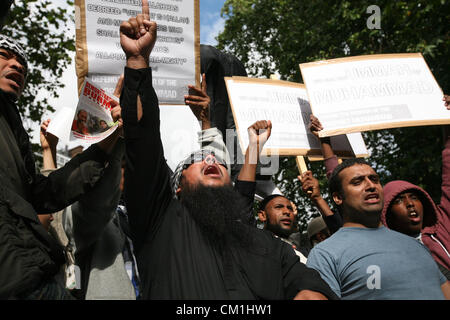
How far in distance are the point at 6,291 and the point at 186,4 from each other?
92.3 inches

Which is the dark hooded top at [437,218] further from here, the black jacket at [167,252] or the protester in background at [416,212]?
the black jacket at [167,252]

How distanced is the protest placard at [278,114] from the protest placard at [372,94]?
0.27 metres

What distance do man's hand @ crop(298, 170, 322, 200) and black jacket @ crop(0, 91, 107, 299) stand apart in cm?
202

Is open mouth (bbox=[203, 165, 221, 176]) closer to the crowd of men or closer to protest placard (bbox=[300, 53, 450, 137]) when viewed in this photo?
the crowd of men

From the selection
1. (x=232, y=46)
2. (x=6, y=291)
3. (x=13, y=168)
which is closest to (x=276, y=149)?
(x=13, y=168)

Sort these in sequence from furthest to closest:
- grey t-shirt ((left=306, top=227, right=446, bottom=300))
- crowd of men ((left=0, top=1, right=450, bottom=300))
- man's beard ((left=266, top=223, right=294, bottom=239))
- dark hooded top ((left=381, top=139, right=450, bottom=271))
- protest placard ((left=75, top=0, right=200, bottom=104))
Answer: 1. man's beard ((left=266, top=223, right=294, bottom=239))
2. dark hooded top ((left=381, top=139, right=450, bottom=271))
3. protest placard ((left=75, top=0, right=200, bottom=104))
4. grey t-shirt ((left=306, top=227, right=446, bottom=300))
5. crowd of men ((left=0, top=1, right=450, bottom=300))

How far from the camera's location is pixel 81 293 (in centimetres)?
232

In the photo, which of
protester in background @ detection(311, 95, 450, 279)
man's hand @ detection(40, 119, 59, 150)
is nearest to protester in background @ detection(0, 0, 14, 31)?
man's hand @ detection(40, 119, 59, 150)

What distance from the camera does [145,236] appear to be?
7.19 ft

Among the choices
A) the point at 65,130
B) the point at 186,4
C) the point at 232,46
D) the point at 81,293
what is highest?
the point at 232,46

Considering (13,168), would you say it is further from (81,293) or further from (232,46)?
(232,46)

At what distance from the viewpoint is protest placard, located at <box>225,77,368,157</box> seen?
384 cm

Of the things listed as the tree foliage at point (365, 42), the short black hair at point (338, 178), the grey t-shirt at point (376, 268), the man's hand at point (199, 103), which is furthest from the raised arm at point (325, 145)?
the tree foliage at point (365, 42)

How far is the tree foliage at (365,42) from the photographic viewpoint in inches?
300
